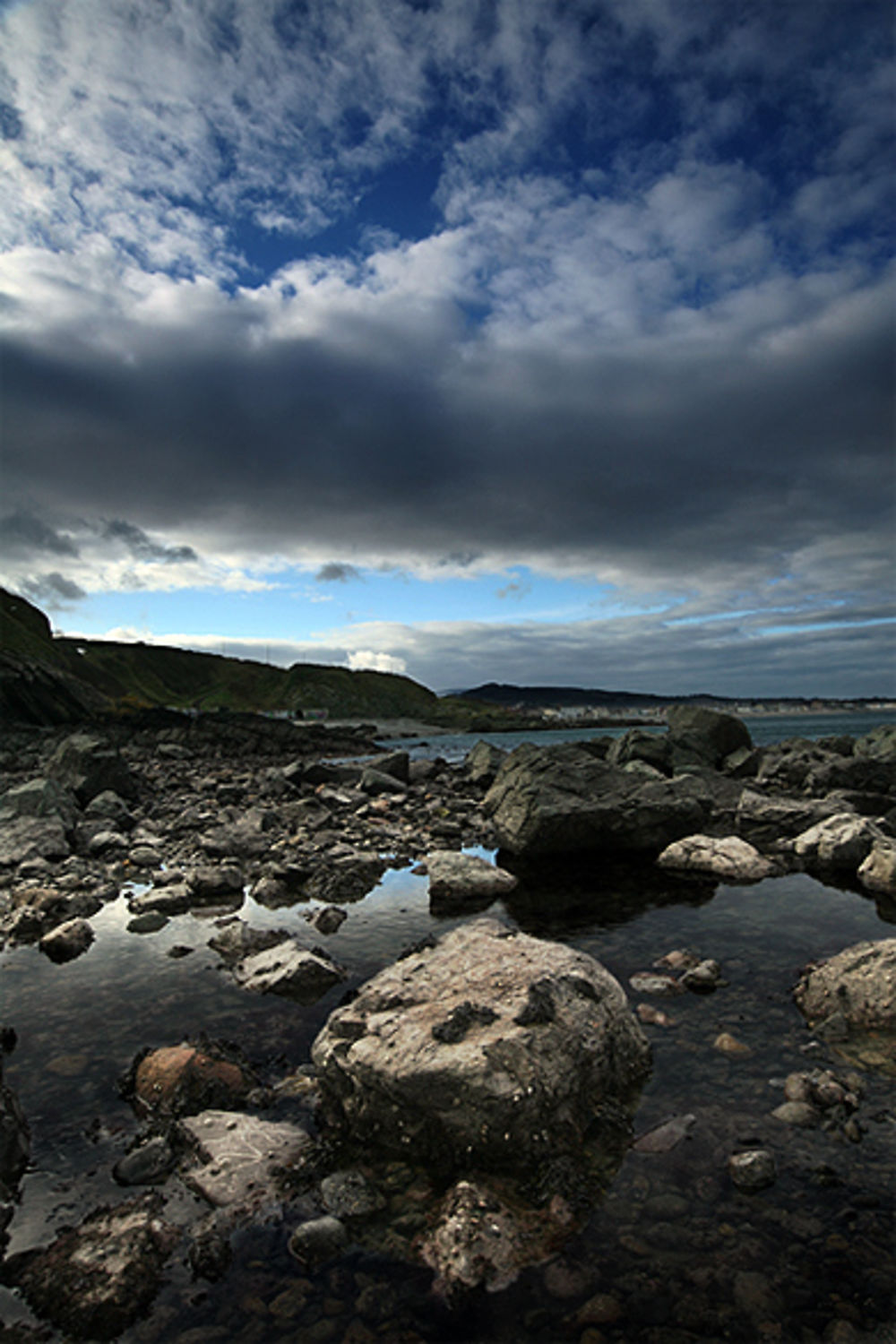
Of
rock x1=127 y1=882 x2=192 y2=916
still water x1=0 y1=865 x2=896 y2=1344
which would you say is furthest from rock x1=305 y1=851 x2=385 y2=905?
still water x1=0 y1=865 x2=896 y2=1344

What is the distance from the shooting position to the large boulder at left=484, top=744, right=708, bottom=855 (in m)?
16.0

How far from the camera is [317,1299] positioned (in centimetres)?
400

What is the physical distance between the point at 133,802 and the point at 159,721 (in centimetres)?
5771

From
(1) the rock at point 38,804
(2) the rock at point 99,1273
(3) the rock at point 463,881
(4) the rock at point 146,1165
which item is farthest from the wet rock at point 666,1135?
(1) the rock at point 38,804

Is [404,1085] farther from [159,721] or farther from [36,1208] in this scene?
[159,721]

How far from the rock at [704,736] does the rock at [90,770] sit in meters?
26.6

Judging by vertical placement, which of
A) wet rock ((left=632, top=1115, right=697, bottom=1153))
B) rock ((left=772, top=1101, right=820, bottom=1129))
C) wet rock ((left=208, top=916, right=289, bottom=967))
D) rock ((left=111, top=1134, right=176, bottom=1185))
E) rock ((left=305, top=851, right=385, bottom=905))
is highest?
rock ((left=772, top=1101, right=820, bottom=1129))

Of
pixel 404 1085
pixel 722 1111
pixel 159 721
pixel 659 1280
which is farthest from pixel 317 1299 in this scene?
pixel 159 721

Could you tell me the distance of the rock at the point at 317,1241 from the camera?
4.32 metres

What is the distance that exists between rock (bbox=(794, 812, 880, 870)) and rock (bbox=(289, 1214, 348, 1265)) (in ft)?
44.8

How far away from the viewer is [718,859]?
14.7 metres

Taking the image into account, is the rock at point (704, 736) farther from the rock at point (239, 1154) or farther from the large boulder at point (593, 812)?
the rock at point (239, 1154)

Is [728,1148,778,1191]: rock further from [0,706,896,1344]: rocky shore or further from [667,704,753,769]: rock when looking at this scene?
[667,704,753,769]: rock

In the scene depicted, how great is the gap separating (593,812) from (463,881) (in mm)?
4422
